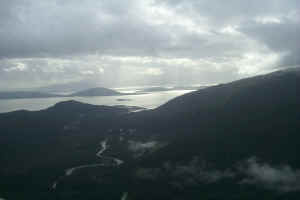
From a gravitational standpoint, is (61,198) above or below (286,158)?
below

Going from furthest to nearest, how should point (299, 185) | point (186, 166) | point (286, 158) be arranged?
point (186, 166) → point (286, 158) → point (299, 185)

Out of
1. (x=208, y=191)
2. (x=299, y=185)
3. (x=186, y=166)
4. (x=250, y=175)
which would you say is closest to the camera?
(x=299, y=185)

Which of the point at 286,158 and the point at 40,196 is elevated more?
the point at 286,158

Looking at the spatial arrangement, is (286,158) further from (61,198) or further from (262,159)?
(61,198)

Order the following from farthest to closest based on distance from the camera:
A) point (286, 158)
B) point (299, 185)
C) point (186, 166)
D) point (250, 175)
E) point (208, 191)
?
point (186, 166) < point (286, 158) < point (250, 175) < point (208, 191) < point (299, 185)

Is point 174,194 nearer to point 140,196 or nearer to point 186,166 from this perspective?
point 140,196

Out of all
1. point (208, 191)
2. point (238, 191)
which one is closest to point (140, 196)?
point (208, 191)

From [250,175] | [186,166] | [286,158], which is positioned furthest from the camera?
[186,166]

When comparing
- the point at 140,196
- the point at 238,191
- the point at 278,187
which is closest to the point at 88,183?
the point at 140,196

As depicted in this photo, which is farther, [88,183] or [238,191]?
[88,183]
